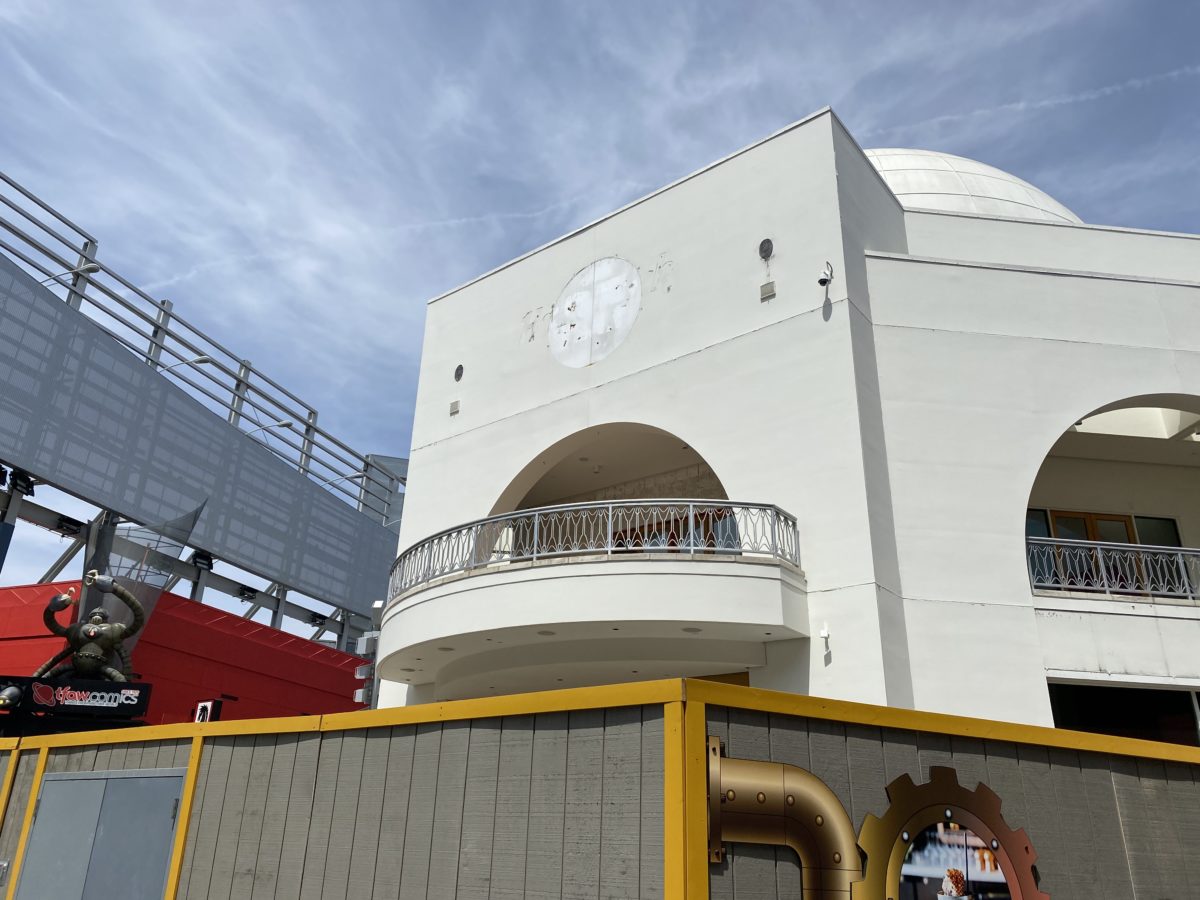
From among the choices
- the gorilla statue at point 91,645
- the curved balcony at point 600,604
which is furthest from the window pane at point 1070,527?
the gorilla statue at point 91,645

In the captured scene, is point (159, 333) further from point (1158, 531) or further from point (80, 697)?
point (1158, 531)

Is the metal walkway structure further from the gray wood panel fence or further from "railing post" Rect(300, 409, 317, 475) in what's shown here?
the gray wood panel fence

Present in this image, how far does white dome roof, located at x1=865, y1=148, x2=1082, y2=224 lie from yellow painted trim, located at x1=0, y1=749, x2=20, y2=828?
16.9m

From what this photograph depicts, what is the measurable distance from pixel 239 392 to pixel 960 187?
75.1 feet

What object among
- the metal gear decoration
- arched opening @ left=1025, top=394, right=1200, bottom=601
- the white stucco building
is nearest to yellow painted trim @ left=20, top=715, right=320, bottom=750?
the metal gear decoration

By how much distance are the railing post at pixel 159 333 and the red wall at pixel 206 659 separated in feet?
33.1

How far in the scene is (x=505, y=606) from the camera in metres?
11.3

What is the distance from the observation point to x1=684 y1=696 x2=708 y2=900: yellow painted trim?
11.9ft

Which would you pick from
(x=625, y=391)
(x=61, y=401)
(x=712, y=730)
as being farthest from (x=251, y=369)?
(x=712, y=730)

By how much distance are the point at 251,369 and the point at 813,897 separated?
29.6 meters

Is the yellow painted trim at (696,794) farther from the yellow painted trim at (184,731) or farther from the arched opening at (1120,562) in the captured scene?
the arched opening at (1120,562)

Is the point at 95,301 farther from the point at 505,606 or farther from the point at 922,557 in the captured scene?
the point at 922,557

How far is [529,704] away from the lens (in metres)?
4.41

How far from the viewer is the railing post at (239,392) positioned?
2978 cm
